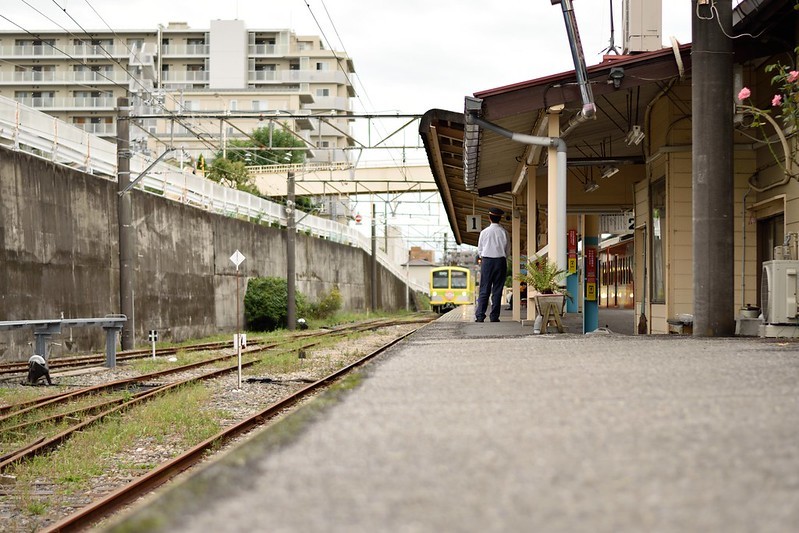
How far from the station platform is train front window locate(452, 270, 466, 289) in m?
49.0

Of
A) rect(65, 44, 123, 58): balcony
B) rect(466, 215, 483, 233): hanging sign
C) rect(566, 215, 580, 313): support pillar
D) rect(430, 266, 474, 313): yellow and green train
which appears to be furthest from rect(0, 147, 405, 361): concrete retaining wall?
rect(65, 44, 123, 58): balcony

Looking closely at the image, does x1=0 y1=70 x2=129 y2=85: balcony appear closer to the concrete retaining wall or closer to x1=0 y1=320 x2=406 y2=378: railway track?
the concrete retaining wall

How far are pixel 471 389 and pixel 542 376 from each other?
31.6 inches

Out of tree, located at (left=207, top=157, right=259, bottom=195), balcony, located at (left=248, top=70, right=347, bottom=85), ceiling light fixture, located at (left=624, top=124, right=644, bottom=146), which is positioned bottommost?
ceiling light fixture, located at (left=624, top=124, right=644, bottom=146)

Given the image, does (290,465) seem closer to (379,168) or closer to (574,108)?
(574,108)

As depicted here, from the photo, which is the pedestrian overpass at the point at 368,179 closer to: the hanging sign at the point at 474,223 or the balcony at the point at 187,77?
the hanging sign at the point at 474,223

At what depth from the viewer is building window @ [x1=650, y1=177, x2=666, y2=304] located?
15.3 metres

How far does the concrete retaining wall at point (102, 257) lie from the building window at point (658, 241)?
38.2 ft

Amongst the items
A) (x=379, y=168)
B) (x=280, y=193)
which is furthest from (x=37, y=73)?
(x=379, y=168)

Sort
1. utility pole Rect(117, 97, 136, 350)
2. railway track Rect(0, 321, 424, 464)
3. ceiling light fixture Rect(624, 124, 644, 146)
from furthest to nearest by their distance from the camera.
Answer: utility pole Rect(117, 97, 136, 350) → ceiling light fixture Rect(624, 124, 644, 146) → railway track Rect(0, 321, 424, 464)

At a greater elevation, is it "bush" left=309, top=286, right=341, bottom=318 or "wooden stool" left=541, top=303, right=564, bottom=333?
"wooden stool" left=541, top=303, right=564, bottom=333

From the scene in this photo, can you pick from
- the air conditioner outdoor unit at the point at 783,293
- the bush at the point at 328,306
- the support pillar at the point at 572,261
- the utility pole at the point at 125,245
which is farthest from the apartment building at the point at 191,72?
the air conditioner outdoor unit at the point at 783,293

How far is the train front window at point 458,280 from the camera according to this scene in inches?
2158

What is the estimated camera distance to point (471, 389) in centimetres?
541
